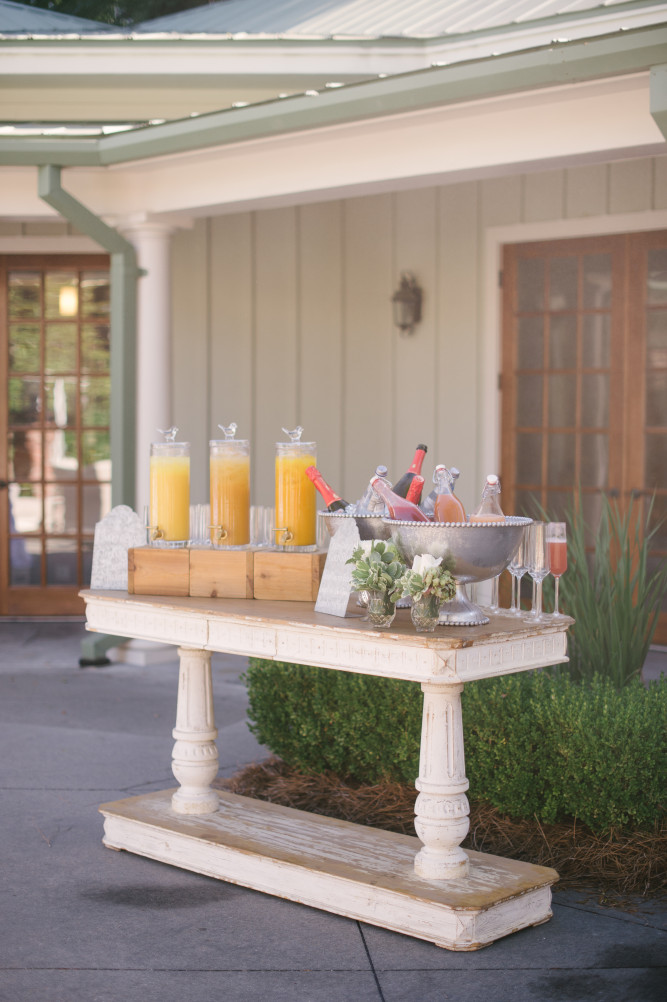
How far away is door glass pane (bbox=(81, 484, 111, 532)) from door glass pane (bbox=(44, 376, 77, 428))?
1.53ft

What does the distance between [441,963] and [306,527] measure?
4.26ft

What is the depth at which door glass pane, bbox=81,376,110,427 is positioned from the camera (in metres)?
8.16

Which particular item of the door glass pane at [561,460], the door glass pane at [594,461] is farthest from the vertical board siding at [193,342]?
the door glass pane at [594,461]

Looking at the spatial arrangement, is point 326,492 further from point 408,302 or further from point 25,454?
point 25,454

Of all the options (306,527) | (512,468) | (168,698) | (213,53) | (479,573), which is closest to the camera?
(479,573)

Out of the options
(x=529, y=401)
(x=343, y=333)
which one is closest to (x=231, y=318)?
(x=343, y=333)

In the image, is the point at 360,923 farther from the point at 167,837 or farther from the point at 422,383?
the point at 422,383

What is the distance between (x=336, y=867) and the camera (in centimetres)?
334

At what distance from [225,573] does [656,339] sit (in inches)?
159

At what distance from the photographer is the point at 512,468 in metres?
7.46

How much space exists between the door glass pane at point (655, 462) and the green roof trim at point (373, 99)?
2638mm

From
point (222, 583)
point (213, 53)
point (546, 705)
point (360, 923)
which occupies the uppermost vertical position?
point (213, 53)

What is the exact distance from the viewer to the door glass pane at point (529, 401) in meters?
7.36

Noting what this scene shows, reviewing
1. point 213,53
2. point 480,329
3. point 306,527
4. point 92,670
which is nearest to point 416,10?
point 213,53
